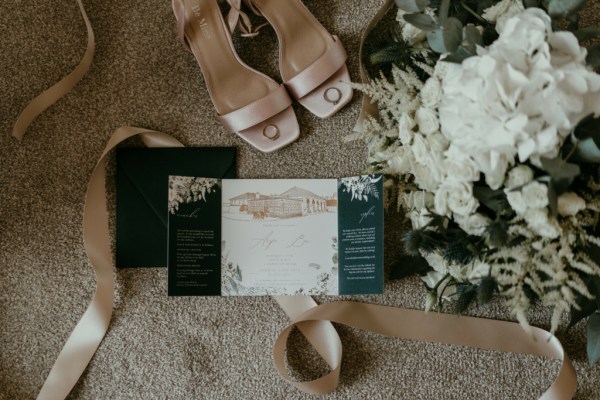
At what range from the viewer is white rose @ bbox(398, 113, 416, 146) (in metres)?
0.72

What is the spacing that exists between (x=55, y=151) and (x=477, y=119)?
696mm

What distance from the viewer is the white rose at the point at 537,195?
2.04 ft

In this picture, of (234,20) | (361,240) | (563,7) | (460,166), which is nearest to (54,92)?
(234,20)

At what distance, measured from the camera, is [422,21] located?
73 centimetres

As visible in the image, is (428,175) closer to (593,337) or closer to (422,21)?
(422,21)

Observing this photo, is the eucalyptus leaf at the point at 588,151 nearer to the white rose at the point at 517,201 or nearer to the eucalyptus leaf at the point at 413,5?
the white rose at the point at 517,201

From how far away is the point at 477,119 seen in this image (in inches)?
24.2

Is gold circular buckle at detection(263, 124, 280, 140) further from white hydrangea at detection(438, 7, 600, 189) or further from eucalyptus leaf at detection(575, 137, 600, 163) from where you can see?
eucalyptus leaf at detection(575, 137, 600, 163)

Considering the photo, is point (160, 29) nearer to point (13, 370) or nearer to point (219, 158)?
point (219, 158)

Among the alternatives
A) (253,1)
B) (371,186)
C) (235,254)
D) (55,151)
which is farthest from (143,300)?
(253,1)

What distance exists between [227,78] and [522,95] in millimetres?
502

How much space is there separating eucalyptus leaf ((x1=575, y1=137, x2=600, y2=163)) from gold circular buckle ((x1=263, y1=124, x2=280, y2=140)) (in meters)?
0.46

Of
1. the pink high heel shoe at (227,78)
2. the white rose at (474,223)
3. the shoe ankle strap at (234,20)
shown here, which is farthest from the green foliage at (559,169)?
the shoe ankle strap at (234,20)

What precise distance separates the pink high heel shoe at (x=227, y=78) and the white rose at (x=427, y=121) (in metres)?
0.26
